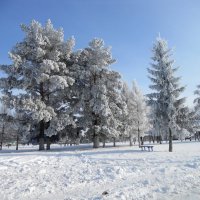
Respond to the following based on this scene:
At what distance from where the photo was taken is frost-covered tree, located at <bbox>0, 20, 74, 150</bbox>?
30.8 metres

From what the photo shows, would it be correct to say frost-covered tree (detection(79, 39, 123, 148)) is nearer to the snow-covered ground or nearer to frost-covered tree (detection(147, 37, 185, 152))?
frost-covered tree (detection(147, 37, 185, 152))

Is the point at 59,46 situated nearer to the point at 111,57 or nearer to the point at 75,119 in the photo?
the point at 111,57

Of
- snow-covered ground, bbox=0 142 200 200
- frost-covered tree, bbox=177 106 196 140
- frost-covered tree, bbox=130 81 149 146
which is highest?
frost-covered tree, bbox=130 81 149 146

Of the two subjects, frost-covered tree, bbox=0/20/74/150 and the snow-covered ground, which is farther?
frost-covered tree, bbox=0/20/74/150

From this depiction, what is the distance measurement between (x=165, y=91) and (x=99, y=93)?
26.1 feet

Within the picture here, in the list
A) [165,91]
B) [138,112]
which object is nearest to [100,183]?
[165,91]

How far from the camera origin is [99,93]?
112 feet

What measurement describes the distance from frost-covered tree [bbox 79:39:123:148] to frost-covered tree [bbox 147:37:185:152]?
568cm

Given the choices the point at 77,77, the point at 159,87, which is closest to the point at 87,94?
the point at 77,77

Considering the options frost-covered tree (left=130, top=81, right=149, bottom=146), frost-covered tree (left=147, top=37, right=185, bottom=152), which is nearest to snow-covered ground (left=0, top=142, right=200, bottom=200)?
frost-covered tree (left=147, top=37, right=185, bottom=152)

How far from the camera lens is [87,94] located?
34.9 meters

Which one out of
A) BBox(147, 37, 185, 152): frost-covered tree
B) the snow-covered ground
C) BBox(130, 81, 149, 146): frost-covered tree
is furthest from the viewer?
BBox(130, 81, 149, 146): frost-covered tree

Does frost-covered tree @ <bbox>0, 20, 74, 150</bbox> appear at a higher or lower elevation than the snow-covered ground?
higher

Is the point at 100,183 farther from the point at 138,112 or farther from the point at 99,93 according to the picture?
the point at 138,112
